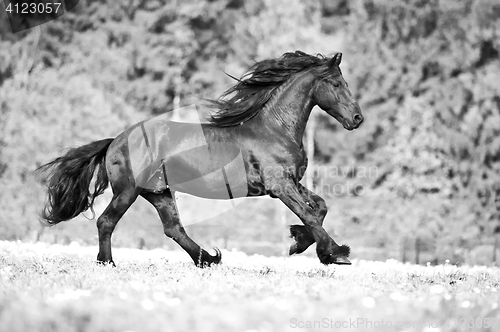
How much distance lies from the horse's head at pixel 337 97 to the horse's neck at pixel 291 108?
0.15 meters

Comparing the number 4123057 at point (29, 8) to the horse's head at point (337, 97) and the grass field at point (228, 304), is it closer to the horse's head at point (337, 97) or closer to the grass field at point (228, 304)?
the horse's head at point (337, 97)

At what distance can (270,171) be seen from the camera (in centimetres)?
805

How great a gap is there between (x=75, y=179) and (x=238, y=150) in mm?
2325

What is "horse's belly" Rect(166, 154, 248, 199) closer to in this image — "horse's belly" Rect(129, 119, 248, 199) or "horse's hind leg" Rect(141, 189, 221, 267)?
"horse's belly" Rect(129, 119, 248, 199)

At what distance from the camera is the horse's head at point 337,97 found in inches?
332

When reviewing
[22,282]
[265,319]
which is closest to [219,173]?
[22,282]

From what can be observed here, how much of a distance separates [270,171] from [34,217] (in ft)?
54.8

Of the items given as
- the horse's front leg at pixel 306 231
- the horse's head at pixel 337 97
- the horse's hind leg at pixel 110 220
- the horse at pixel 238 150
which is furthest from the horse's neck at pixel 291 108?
the horse's hind leg at pixel 110 220

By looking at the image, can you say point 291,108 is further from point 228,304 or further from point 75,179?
point 228,304

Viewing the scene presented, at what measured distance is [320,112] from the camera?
29.1 m

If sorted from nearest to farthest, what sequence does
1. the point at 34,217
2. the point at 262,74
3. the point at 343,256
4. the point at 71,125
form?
the point at 343,256, the point at 262,74, the point at 34,217, the point at 71,125

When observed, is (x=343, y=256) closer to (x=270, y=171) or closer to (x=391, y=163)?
(x=270, y=171)

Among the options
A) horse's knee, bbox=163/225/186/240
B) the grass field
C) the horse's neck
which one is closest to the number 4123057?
horse's knee, bbox=163/225/186/240

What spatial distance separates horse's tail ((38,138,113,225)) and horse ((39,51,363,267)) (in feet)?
1.32
